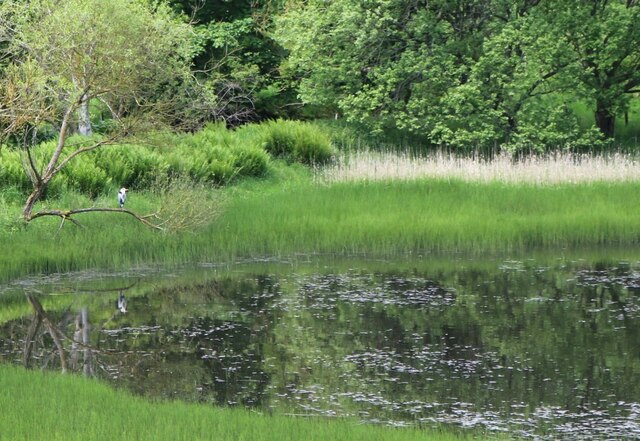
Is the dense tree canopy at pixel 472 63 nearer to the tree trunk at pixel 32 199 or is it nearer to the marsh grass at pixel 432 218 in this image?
the marsh grass at pixel 432 218

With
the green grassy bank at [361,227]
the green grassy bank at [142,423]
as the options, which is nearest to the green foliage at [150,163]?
the green grassy bank at [361,227]

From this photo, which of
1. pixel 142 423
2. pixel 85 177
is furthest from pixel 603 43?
pixel 142 423

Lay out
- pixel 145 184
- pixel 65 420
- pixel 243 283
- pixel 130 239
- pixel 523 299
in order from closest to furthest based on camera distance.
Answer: pixel 65 420 → pixel 523 299 → pixel 243 283 → pixel 130 239 → pixel 145 184

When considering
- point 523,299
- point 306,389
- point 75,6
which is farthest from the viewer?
point 75,6

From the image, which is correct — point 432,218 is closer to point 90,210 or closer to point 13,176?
point 90,210

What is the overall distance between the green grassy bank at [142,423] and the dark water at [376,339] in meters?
0.84

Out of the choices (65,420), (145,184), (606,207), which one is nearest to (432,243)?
(606,207)

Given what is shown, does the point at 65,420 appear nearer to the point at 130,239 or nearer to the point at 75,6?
the point at 130,239

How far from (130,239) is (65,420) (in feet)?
35.6

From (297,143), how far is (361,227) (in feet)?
29.8

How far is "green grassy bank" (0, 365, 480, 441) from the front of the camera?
978 cm

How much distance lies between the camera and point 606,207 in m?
23.5

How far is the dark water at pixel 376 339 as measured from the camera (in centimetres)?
1148

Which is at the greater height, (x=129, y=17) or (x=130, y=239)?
(x=129, y=17)
